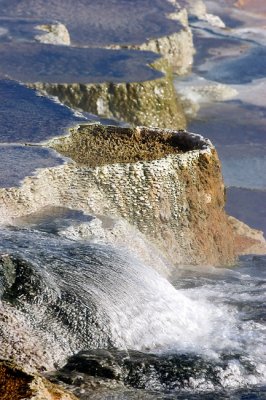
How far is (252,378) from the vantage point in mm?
4246

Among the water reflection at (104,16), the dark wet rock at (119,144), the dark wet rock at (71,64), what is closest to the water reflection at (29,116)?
the dark wet rock at (119,144)

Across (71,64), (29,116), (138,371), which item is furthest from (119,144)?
(71,64)

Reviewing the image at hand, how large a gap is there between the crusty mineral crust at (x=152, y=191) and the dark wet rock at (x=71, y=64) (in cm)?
289

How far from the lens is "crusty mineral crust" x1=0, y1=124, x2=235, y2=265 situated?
5754 mm

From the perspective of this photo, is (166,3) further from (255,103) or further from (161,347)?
(161,347)

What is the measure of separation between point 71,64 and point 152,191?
4.51m

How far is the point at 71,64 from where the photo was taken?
33.8ft

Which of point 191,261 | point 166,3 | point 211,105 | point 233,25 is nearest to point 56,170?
point 191,261

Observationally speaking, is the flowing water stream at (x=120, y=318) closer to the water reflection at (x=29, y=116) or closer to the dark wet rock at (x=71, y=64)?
the water reflection at (x=29, y=116)

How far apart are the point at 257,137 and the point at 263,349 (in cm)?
686

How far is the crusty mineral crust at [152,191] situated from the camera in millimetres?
5754

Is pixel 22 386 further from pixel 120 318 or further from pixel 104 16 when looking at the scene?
pixel 104 16

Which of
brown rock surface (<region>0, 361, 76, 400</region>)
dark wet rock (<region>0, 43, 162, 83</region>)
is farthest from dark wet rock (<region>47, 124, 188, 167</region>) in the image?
brown rock surface (<region>0, 361, 76, 400</region>)

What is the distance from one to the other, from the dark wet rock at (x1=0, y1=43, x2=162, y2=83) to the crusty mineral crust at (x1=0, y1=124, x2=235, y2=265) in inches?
114
